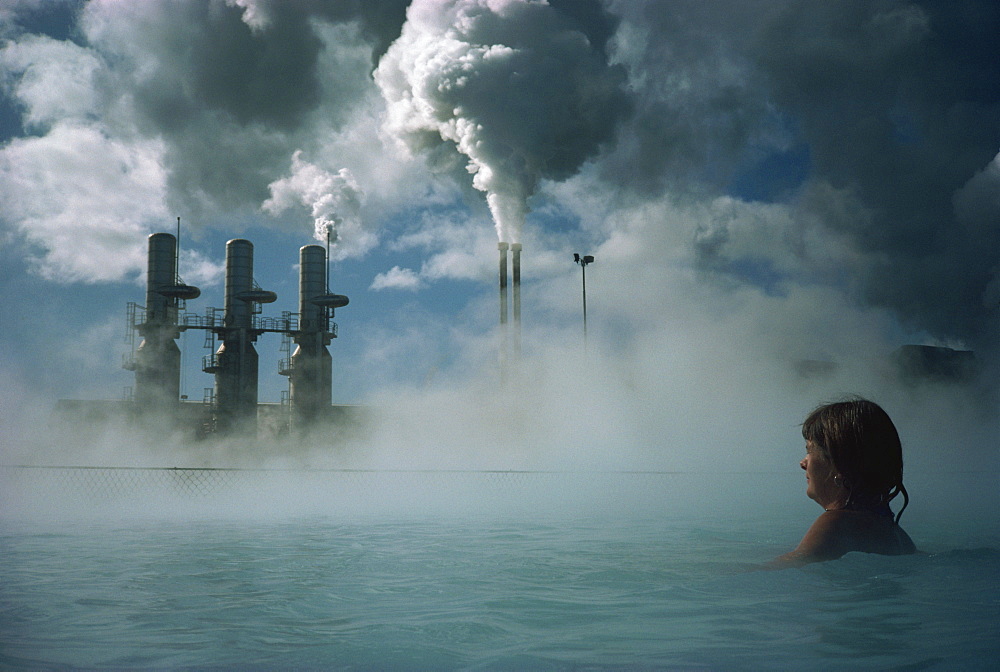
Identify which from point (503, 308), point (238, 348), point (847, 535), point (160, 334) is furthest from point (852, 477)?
point (238, 348)

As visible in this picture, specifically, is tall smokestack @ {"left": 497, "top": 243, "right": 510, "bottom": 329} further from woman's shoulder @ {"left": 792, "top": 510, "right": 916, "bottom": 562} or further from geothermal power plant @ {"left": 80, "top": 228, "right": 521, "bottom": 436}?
woman's shoulder @ {"left": 792, "top": 510, "right": 916, "bottom": 562}

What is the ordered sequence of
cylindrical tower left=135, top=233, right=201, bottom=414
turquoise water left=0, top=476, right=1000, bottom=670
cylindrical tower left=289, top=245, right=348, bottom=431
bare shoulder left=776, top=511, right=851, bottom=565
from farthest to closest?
1. cylindrical tower left=289, top=245, right=348, bottom=431
2. cylindrical tower left=135, top=233, right=201, bottom=414
3. bare shoulder left=776, top=511, right=851, bottom=565
4. turquoise water left=0, top=476, right=1000, bottom=670

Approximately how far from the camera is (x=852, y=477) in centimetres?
284

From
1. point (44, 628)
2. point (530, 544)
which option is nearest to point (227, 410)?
point (530, 544)

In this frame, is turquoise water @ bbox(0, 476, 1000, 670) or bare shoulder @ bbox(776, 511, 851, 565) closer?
turquoise water @ bbox(0, 476, 1000, 670)

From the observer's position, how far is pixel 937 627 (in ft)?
8.63

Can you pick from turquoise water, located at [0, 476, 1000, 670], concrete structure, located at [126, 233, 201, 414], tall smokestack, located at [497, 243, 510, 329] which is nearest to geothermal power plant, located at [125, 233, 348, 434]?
concrete structure, located at [126, 233, 201, 414]

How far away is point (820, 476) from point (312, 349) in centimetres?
2549

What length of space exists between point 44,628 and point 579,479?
55.8ft

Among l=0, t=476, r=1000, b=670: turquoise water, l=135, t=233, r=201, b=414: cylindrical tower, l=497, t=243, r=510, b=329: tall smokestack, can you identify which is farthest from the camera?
l=497, t=243, r=510, b=329: tall smokestack

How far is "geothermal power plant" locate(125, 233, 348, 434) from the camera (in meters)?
23.9

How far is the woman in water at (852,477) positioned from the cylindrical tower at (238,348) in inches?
972

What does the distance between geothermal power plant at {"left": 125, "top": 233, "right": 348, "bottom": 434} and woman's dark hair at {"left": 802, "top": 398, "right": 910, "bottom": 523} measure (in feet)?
79.0

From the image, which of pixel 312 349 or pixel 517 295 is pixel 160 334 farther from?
pixel 517 295
